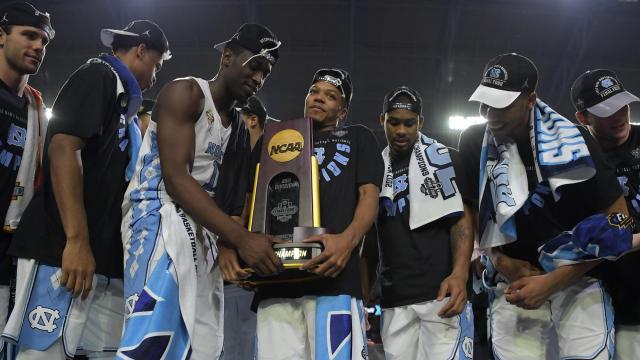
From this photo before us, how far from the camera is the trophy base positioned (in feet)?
7.31

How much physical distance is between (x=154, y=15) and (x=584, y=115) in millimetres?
10257

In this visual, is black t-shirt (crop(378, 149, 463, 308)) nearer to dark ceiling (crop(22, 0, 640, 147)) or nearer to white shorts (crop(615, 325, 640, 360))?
white shorts (crop(615, 325, 640, 360))

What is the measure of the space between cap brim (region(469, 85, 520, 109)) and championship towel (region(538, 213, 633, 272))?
25.9 inches

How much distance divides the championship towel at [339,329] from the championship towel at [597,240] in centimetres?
89

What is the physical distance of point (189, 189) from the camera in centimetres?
220

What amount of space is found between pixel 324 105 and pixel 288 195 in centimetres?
61

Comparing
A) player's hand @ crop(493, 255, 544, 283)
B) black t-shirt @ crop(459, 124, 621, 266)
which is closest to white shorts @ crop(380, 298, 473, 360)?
player's hand @ crop(493, 255, 544, 283)

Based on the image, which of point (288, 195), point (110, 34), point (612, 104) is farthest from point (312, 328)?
point (612, 104)

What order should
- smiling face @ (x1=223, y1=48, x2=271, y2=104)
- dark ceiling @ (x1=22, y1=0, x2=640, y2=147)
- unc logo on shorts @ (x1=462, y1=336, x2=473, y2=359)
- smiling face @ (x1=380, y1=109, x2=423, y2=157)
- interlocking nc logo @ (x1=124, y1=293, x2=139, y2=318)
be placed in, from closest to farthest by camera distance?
interlocking nc logo @ (x1=124, y1=293, x2=139, y2=318)
smiling face @ (x1=223, y1=48, x2=271, y2=104)
unc logo on shorts @ (x1=462, y1=336, x2=473, y2=359)
smiling face @ (x1=380, y1=109, x2=423, y2=157)
dark ceiling @ (x1=22, y1=0, x2=640, y2=147)

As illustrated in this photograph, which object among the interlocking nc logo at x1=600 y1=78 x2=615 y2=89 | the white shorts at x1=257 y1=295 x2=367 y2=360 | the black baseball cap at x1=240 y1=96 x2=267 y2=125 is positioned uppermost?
the black baseball cap at x1=240 y1=96 x2=267 y2=125

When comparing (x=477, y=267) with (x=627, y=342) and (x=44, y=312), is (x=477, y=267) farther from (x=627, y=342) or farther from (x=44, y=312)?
(x=44, y=312)

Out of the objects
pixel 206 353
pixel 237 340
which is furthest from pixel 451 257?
pixel 237 340

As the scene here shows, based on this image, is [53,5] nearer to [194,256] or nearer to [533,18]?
[533,18]

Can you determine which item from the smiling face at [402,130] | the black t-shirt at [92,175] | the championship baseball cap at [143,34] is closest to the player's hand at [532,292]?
the smiling face at [402,130]
